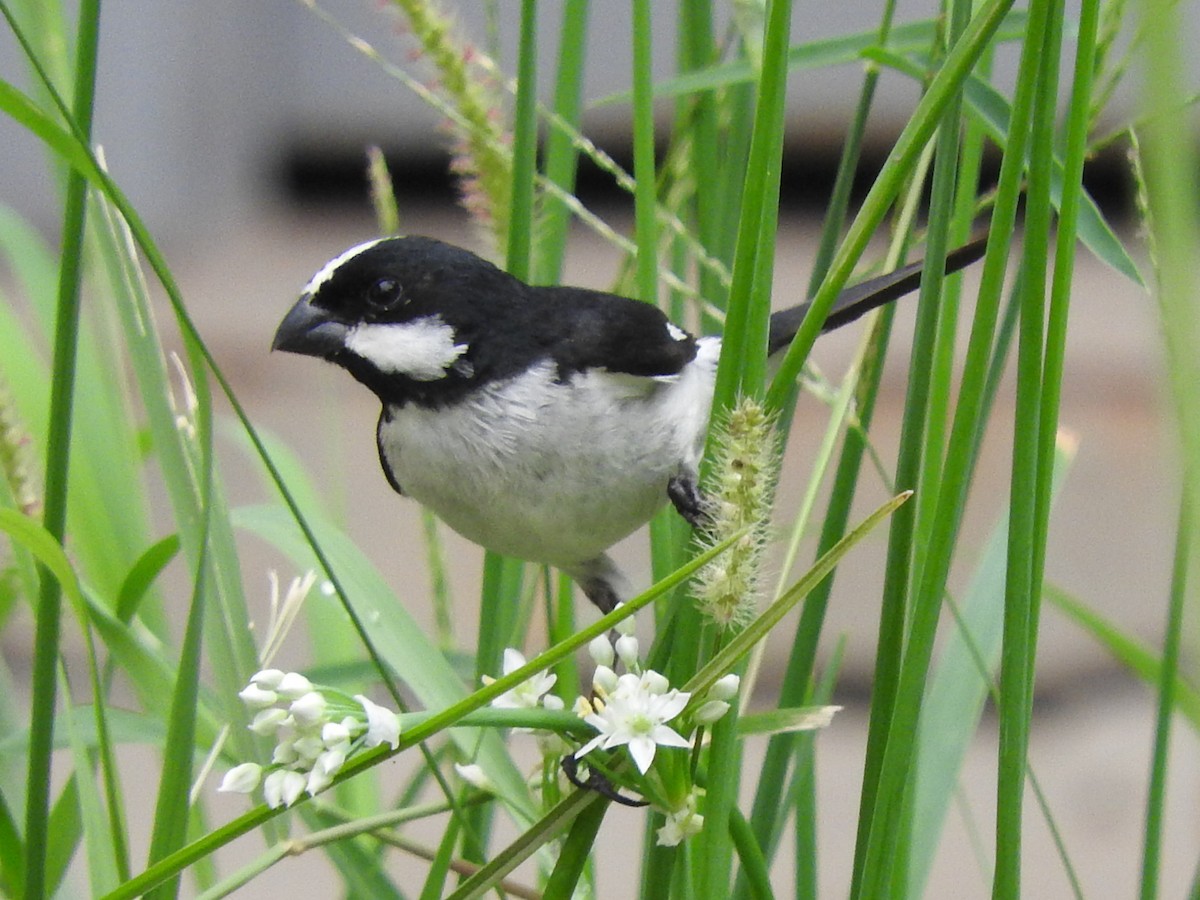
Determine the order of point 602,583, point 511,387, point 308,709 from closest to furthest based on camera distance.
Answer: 1. point 308,709
2. point 511,387
3. point 602,583

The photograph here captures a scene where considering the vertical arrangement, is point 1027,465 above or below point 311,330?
below

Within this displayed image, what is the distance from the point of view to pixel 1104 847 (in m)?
2.12

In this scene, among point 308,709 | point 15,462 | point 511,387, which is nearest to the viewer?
point 308,709

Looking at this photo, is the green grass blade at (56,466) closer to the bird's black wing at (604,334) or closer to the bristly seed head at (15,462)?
the bristly seed head at (15,462)

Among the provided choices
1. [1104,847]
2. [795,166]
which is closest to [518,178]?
[1104,847]

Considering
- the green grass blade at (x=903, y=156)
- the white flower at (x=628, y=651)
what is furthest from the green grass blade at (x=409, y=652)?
the green grass blade at (x=903, y=156)

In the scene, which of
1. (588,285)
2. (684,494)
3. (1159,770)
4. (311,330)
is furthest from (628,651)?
(588,285)

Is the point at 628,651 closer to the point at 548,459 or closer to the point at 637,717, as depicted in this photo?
the point at 637,717

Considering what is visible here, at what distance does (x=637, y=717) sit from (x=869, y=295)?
47 cm

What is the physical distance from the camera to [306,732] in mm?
450

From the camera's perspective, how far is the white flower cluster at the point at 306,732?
443 millimetres

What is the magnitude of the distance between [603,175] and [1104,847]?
162 centimetres

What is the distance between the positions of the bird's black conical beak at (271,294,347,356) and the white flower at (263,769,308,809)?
516mm

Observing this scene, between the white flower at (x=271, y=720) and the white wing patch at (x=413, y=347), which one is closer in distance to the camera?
the white flower at (x=271, y=720)
